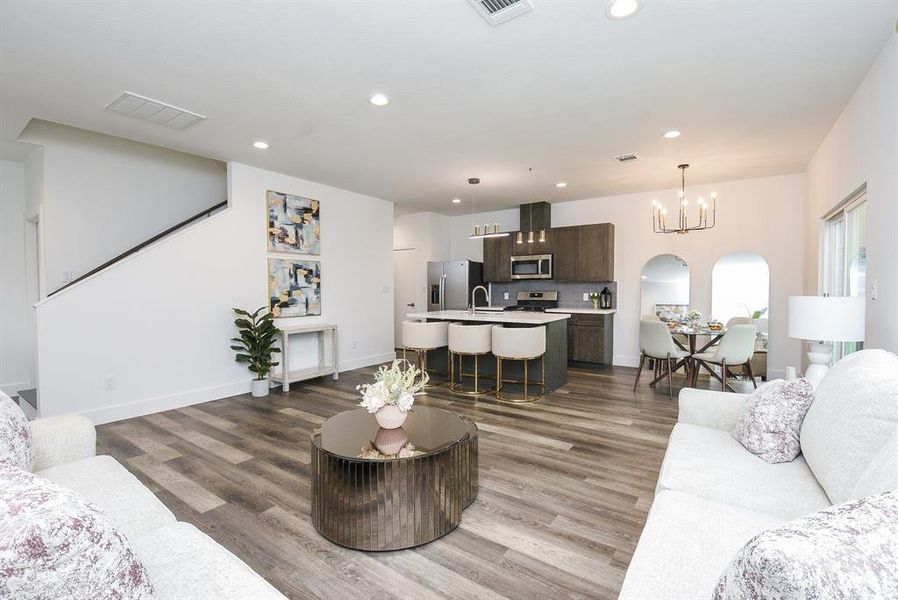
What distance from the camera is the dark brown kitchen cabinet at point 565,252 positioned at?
6.99 m

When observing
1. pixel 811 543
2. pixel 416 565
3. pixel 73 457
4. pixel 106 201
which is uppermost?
pixel 106 201

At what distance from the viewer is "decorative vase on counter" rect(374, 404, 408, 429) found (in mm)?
2299

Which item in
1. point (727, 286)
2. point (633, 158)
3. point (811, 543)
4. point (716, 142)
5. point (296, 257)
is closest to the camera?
point (811, 543)

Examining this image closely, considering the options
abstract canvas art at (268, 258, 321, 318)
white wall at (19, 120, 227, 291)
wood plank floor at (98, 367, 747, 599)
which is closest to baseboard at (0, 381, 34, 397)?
white wall at (19, 120, 227, 291)

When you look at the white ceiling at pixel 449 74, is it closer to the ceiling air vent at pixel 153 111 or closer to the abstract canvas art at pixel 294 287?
the ceiling air vent at pixel 153 111

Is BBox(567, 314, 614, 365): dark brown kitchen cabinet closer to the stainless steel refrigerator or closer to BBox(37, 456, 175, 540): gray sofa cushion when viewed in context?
the stainless steel refrigerator

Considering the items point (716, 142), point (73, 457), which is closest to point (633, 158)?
point (716, 142)

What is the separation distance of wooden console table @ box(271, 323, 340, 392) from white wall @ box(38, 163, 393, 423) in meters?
0.17

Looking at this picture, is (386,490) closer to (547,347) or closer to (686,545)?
(686,545)

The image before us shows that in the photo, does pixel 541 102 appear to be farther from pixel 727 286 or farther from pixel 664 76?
pixel 727 286

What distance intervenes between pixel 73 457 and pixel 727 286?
7239 mm

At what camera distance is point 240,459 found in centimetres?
312

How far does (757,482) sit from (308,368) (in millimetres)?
5281

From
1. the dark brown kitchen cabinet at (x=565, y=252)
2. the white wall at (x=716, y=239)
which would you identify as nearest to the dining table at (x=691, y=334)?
the white wall at (x=716, y=239)
